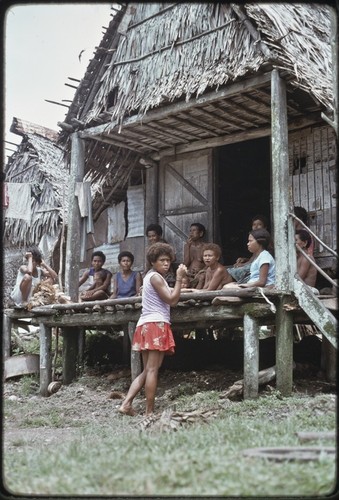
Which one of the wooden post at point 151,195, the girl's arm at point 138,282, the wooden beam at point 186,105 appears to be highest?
the wooden beam at point 186,105

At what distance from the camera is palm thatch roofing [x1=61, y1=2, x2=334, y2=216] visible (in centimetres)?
717

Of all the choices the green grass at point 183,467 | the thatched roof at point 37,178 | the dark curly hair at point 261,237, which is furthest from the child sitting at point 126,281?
the thatched roof at point 37,178

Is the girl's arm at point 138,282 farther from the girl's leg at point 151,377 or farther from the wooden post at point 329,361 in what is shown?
the wooden post at point 329,361

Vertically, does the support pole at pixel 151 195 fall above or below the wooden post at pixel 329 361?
above

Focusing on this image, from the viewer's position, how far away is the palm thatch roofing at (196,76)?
282 inches

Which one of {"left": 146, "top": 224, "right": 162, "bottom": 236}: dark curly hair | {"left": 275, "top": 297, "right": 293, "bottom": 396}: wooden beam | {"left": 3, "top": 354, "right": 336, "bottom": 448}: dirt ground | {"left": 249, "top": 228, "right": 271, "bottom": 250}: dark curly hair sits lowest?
{"left": 3, "top": 354, "right": 336, "bottom": 448}: dirt ground

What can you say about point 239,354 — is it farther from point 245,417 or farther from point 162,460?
point 162,460

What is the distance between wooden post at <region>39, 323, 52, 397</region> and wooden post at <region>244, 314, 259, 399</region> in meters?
3.75

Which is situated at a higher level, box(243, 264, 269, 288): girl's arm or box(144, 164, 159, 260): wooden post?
box(144, 164, 159, 260): wooden post

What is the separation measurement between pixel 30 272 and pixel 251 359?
457cm

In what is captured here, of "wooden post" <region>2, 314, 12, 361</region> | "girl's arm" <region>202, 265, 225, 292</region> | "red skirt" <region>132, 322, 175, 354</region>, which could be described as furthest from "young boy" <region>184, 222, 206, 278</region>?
"wooden post" <region>2, 314, 12, 361</region>

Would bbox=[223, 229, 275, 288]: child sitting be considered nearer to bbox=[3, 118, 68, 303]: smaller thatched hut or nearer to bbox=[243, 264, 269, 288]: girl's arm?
bbox=[243, 264, 269, 288]: girl's arm

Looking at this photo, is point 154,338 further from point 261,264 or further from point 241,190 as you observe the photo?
point 241,190

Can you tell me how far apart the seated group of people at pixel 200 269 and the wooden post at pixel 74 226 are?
1.69ft
